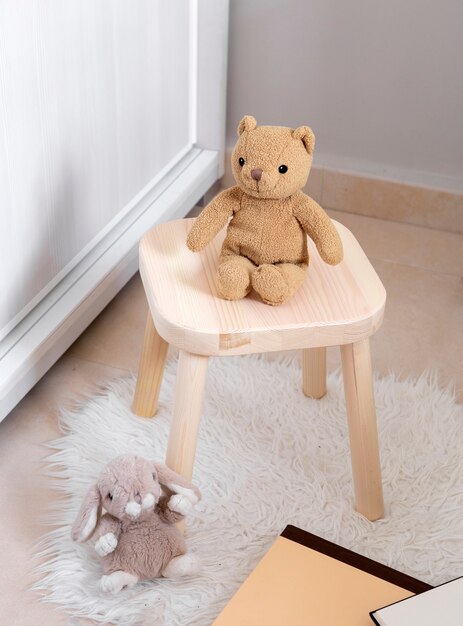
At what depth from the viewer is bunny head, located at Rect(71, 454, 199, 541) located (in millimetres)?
1044

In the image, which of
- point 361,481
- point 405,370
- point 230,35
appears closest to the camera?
point 361,481

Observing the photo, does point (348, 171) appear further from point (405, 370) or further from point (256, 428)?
point (256, 428)

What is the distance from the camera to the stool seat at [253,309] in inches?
40.2

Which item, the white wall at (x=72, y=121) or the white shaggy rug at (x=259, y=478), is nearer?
the white shaggy rug at (x=259, y=478)

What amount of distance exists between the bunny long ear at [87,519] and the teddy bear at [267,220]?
31 cm

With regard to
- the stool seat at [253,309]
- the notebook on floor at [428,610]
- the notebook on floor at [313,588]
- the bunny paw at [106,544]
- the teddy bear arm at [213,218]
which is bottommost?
the notebook on floor at [313,588]

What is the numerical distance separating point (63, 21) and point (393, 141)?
0.82 m

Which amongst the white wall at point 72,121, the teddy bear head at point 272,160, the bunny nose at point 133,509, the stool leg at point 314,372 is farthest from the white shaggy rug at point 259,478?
the teddy bear head at point 272,160

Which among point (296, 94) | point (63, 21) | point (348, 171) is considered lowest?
point (348, 171)

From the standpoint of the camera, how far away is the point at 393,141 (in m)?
1.82

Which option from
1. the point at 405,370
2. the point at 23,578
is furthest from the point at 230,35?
the point at 23,578

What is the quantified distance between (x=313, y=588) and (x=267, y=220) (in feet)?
1.53

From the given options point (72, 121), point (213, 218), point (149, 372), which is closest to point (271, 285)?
point (213, 218)

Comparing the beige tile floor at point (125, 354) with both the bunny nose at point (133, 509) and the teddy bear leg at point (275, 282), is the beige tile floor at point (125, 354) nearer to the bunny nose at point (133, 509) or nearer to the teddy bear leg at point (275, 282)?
the bunny nose at point (133, 509)
